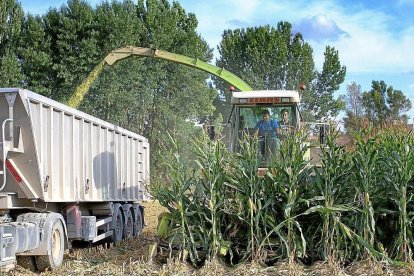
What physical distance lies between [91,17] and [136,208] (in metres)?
17.4

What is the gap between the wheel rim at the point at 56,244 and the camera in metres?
9.77

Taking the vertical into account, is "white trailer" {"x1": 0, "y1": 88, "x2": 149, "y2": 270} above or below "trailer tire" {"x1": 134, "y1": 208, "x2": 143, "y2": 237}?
above

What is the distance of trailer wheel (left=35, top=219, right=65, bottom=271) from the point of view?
9336 mm

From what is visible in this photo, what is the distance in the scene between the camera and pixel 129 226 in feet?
50.6

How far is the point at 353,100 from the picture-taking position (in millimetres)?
51656

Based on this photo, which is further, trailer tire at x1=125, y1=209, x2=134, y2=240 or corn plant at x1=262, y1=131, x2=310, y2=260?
trailer tire at x1=125, y1=209, x2=134, y2=240

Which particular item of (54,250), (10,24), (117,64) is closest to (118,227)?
(54,250)

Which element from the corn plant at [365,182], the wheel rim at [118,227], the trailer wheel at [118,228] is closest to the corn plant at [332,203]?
the corn plant at [365,182]

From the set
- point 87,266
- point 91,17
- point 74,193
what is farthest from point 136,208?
point 91,17

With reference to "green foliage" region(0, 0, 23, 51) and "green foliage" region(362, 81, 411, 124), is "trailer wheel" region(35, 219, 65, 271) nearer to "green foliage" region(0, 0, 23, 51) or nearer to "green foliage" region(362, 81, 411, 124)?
"green foliage" region(0, 0, 23, 51)

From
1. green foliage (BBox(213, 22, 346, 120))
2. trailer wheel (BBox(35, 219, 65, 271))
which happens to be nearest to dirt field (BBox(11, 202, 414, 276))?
trailer wheel (BBox(35, 219, 65, 271))

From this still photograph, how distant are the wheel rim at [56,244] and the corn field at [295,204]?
6.12 feet

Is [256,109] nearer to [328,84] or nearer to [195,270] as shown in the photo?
[195,270]

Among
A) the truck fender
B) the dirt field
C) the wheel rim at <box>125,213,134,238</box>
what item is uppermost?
the truck fender
